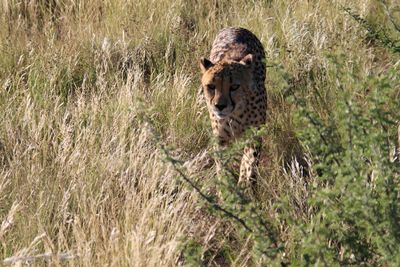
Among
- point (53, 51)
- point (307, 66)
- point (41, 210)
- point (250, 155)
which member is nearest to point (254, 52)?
point (307, 66)

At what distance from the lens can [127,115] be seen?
398 centimetres

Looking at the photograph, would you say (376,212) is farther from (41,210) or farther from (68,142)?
(68,142)

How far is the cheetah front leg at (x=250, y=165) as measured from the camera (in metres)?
3.85

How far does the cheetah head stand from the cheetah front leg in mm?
216

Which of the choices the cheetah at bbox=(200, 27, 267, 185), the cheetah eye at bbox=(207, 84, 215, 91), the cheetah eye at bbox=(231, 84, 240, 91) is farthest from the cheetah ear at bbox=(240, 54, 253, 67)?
the cheetah eye at bbox=(207, 84, 215, 91)

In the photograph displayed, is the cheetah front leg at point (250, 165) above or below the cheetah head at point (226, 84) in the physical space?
below

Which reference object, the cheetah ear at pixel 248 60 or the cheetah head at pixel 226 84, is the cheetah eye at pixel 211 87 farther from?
the cheetah ear at pixel 248 60

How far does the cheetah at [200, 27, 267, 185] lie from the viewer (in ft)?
12.8

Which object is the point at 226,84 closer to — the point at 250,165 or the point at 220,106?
the point at 220,106

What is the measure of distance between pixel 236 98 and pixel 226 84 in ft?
0.37

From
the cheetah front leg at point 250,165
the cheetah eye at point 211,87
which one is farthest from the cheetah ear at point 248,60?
the cheetah front leg at point 250,165

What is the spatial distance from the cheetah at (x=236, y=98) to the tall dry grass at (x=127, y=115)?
0.11 meters

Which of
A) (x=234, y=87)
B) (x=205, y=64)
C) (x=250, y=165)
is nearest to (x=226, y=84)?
(x=234, y=87)

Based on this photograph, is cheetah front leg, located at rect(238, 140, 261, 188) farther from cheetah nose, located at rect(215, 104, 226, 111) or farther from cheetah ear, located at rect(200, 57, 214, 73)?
cheetah ear, located at rect(200, 57, 214, 73)
